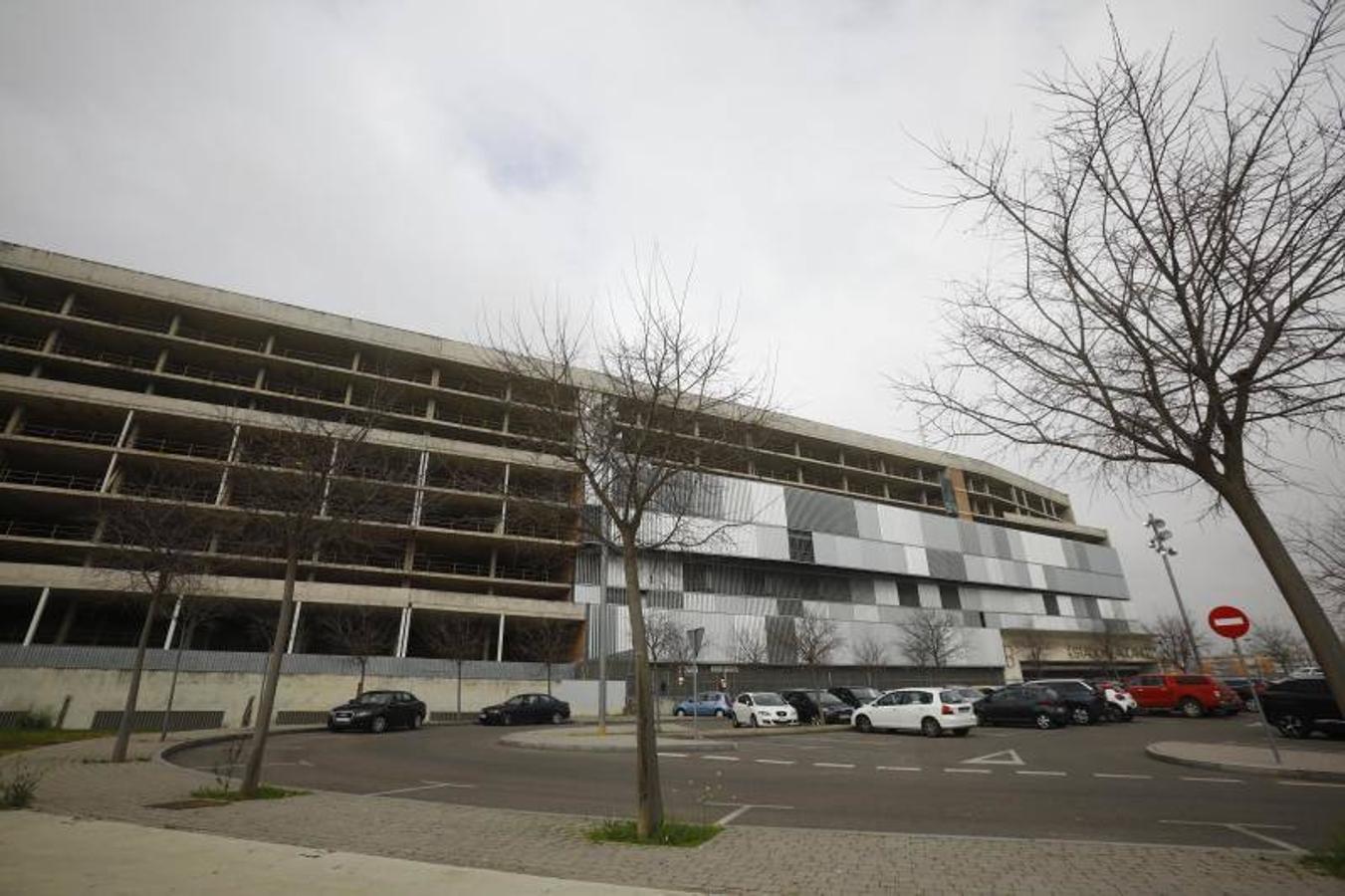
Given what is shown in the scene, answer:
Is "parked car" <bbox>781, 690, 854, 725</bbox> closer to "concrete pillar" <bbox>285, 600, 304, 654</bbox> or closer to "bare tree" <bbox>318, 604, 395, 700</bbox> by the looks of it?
"bare tree" <bbox>318, 604, 395, 700</bbox>

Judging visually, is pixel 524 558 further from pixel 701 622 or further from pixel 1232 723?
pixel 1232 723

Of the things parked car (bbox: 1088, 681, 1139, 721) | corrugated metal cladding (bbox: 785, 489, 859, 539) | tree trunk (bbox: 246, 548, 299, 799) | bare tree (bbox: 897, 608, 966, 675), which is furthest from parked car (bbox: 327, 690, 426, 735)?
bare tree (bbox: 897, 608, 966, 675)

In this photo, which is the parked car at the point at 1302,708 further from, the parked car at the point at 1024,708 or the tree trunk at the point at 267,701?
the tree trunk at the point at 267,701

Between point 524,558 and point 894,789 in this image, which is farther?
point 524,558

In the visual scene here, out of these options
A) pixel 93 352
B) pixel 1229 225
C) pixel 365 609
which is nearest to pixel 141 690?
pixel 365 609

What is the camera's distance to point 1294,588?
5785mm

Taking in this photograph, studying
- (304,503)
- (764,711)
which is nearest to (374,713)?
(764,711)

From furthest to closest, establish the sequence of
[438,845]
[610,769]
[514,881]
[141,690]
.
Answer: [141,690] < [610,769] < [438,845] < [514,881]

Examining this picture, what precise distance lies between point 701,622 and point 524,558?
1268cm

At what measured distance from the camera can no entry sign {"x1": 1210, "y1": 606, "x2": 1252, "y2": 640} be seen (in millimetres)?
12305

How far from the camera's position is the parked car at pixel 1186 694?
2386cm

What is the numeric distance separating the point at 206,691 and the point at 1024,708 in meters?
34.4

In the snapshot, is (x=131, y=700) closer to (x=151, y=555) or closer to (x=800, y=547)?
(x=151, y=555)

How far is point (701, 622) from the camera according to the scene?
139 feet
